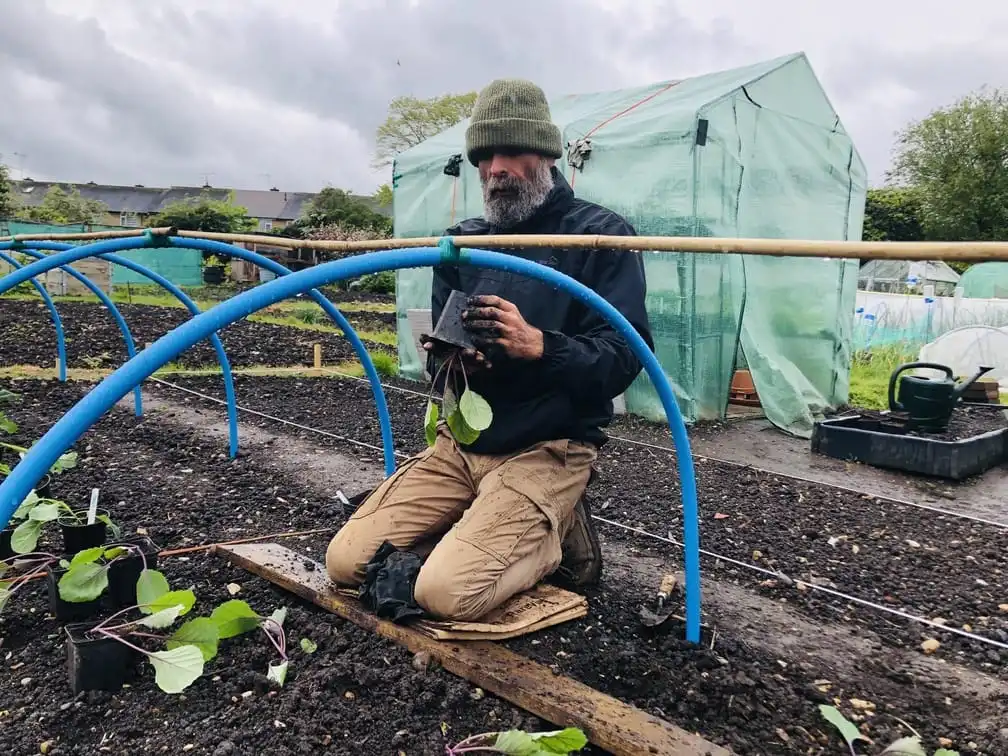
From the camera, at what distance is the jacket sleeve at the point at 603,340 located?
1.96 metres

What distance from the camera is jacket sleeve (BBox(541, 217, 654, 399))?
1965mm

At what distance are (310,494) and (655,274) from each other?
3249 millimetres

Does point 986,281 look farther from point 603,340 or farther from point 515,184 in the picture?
point 603,340

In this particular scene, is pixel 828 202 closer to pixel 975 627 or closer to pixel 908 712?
pixel 975 627

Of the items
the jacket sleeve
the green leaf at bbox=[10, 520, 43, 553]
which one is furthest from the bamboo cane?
the green leaf at bbox=[10, 520, 43, 553]

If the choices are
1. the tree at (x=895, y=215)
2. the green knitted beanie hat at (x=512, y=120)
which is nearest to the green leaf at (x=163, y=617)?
the green knitted beanie hat at (x=512, y=120)

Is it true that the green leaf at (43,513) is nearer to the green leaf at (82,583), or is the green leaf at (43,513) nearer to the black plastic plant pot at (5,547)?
the green leaf at (82,583)

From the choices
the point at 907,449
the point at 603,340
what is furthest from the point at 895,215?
the point at 603,340

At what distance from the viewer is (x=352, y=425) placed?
5.12 meters

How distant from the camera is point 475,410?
6.24ft

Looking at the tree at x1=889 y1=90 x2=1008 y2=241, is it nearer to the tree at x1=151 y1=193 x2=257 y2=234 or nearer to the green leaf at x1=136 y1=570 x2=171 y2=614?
the tree at x1=151 y1=193 x2=257 y2=234

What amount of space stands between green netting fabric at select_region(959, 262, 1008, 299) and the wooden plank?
15530 mm

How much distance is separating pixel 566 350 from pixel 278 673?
107 cm

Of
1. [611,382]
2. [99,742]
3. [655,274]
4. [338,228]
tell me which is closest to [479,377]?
[611,382]
